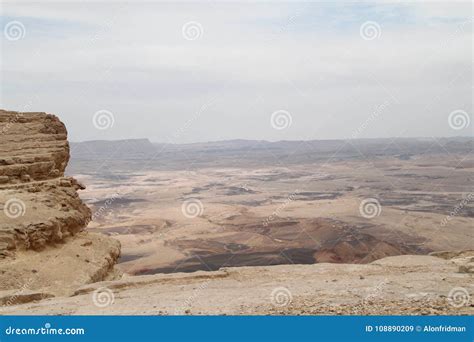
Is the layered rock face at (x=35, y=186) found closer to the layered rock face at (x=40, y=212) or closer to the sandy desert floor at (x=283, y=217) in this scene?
the layered rock face at (x=40, y=212)

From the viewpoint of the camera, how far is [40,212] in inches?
446

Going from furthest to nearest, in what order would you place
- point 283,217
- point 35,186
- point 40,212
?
point 283,217
point 35,186
point 40,212

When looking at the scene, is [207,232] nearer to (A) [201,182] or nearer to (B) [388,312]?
(B) [388,312]

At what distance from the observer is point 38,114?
532 inches

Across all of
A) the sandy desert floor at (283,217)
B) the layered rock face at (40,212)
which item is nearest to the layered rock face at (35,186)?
the layered rock face at (40,212)

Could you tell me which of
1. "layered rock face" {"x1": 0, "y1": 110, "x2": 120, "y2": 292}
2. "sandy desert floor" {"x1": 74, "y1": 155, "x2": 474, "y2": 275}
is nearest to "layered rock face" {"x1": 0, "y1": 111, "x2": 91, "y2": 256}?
"layered rock face" {"x1": 0, "y1": 110, "x2": 120, "y2": 292}

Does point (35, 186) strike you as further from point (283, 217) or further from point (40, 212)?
point (283, 217)

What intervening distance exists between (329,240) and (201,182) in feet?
144

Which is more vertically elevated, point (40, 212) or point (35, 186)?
point (35, 186)

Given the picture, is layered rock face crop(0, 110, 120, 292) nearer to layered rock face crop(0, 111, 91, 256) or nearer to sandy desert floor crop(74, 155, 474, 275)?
layered rock face crop(0, 111, 91, 256)

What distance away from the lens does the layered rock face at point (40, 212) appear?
10398 millimetres

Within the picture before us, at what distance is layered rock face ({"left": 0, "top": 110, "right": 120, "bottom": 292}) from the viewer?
10398 millimetres

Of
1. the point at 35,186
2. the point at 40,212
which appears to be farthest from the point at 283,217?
the point at 40,212

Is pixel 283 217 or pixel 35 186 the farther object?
pixel 283 217
